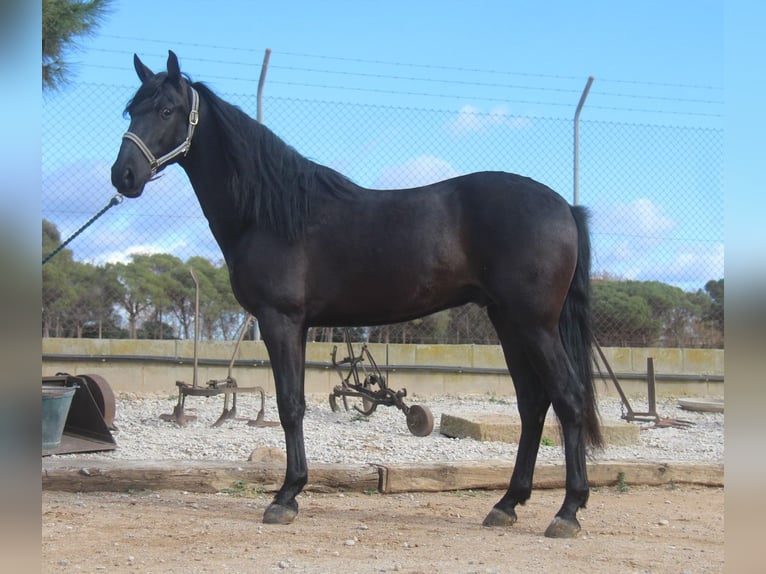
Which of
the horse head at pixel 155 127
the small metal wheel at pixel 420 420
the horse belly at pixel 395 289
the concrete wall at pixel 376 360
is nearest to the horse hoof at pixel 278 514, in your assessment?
the horse belly at pixel 395 289

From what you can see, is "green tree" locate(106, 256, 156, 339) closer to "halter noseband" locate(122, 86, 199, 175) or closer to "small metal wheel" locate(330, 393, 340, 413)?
"small metal wheel" locate(330, 393, 340, 413)

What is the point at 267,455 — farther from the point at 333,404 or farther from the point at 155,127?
the point at 333,404

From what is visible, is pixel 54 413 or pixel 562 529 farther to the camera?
pixel 54 413

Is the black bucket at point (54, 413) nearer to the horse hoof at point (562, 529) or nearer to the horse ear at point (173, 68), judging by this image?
the horse ear at point (173, 68)

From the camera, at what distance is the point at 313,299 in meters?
3.70

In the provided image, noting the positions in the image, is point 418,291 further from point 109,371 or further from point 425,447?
point 109,371

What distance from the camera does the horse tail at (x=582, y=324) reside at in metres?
3.73

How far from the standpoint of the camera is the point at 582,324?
12.3ft

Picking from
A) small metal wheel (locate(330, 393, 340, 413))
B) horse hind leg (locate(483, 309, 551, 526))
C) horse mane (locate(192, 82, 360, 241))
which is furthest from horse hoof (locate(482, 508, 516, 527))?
small metal wheel (locate(330, 393, 340, 413))

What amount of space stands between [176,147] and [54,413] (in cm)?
211

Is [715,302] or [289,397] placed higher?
[715,302]

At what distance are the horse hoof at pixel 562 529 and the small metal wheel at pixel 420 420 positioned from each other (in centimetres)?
285

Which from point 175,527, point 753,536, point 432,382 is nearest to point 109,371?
point 432,382

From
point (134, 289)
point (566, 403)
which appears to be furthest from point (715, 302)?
point (134, 289)
